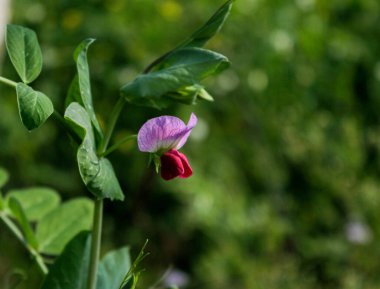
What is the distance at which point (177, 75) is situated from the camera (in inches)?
27.8

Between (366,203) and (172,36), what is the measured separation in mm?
942

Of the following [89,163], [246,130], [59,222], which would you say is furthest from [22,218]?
[246,130]

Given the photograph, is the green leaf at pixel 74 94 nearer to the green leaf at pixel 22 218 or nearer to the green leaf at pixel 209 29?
the green leaf at pixel 209 29

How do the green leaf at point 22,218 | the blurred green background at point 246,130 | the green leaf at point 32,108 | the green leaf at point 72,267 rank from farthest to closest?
the blurred green background at point 246,130
the green leaf at point 22,218
the green leaf at point 72,267
the green leaf at point 32,108

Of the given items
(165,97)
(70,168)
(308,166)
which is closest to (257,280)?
(308,166)

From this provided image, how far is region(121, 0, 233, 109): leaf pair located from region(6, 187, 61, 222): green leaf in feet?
1.24

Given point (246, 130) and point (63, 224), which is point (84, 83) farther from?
point (246, 130)

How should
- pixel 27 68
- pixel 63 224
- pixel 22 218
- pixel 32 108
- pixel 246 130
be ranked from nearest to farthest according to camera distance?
1. pixel 32 108
2. pixel 27 68
3. pixel 22 218
4. pixel 63 224
5. pixel 246 130

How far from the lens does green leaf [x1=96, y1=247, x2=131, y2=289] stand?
0.81 metres

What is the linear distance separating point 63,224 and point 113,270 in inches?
8.3

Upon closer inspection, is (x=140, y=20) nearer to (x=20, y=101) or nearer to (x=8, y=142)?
(x=8, y=142)

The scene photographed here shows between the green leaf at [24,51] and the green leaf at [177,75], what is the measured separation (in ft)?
0.30

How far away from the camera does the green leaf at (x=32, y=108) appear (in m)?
0.64

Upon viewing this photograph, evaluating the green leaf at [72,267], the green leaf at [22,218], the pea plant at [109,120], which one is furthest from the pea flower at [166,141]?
the green leaf at [22,218]
